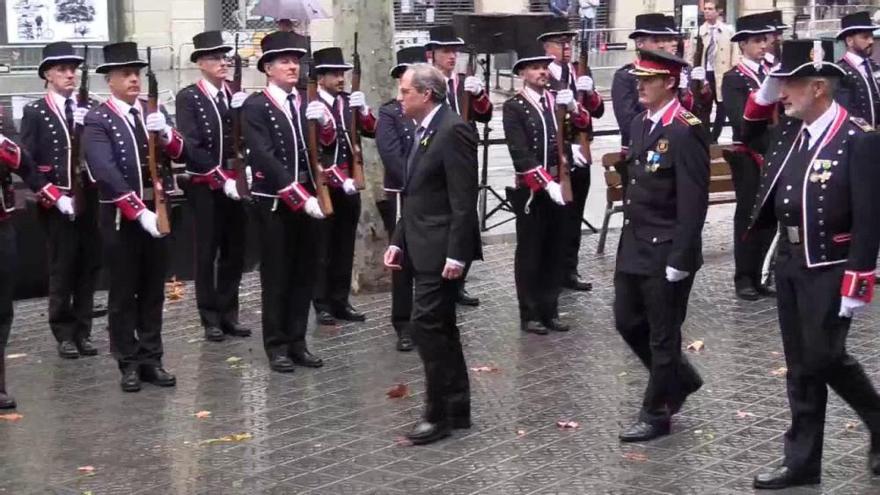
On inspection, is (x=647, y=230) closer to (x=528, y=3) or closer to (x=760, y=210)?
(x=760, y=210)

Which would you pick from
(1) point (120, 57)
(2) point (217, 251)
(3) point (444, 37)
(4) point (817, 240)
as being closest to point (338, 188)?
(2) point (217, 251)

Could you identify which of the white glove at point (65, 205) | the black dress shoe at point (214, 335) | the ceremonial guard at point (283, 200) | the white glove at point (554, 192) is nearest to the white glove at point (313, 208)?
the ceremonial guard at point (283, 200)

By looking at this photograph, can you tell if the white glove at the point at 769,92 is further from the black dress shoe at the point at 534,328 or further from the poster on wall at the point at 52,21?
the poster on wall at the point at 52,21

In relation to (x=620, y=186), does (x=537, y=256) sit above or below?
below

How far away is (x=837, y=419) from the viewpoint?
8.59m

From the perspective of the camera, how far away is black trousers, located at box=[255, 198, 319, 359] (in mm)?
10164

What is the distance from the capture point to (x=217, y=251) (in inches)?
452

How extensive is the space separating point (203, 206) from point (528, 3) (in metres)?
25.2

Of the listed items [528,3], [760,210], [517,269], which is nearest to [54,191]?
[517,269]

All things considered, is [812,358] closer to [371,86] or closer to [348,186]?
[348,186]

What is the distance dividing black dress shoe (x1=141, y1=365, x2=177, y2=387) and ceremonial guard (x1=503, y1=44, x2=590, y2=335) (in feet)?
8.90

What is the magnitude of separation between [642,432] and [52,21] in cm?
2131

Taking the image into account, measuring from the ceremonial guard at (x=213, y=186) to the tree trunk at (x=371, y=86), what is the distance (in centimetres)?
169

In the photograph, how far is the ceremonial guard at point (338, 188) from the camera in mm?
11383
